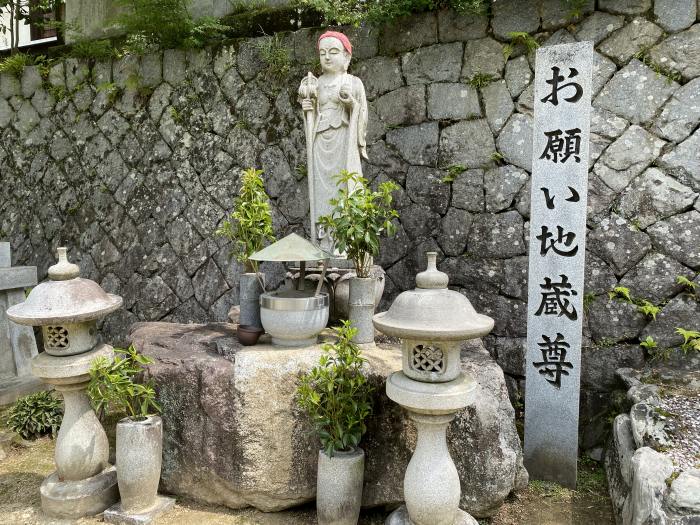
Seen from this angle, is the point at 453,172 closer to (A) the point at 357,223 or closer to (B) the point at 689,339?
(A) the point at 357,223

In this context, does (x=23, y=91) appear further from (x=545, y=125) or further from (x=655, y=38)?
(x=655, y=38)

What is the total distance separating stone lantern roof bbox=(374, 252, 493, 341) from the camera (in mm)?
2822

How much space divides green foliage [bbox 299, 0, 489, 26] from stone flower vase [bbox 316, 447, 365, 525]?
4.27 meters

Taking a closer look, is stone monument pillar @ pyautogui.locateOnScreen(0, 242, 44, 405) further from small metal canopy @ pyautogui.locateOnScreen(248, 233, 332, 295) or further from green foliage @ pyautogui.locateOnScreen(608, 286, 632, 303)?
green foliage @ pyautogui.locateOnScreen(608, 286, 632, 303)

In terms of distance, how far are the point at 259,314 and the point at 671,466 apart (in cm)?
284

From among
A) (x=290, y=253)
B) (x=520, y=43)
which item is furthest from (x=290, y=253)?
(x=520, y=43)

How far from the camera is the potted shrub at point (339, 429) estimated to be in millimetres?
3258

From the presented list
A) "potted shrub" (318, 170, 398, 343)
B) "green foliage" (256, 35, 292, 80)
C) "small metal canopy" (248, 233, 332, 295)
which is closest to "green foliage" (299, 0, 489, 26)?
"green foliage" (256, 35, 292, 80)

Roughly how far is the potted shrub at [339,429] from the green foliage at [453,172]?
2575mm

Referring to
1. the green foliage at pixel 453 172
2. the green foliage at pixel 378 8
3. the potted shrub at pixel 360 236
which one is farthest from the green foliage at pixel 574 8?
the potted shrub at pixel 360 236

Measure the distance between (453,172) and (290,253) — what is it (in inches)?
92.2

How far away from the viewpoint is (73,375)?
3.52 metres

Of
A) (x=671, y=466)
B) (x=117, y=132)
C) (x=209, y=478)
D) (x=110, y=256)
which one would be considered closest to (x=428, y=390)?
(x=671, y=466)

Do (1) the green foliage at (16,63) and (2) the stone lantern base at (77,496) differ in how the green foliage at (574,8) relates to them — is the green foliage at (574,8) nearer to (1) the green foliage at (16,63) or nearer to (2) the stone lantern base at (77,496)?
(2) the stone lantern base at (77,496)
